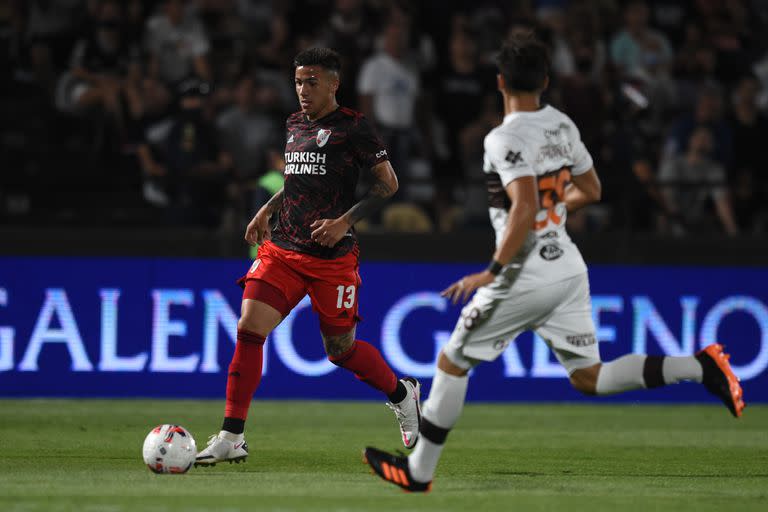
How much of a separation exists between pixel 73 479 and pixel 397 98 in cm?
823

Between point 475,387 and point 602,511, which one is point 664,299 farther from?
point 602,511

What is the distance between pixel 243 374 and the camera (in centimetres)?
812

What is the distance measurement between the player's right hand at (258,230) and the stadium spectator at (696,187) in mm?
6285

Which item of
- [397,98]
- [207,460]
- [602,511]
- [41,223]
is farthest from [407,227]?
[602,511]

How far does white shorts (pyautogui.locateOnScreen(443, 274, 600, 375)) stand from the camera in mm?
6832

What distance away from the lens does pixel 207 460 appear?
26.2 feet

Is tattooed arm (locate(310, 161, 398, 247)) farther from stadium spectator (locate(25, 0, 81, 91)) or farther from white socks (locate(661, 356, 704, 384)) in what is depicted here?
stadium spectator (locate(25, 0, 81, 91))

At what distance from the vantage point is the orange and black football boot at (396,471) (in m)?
6.93

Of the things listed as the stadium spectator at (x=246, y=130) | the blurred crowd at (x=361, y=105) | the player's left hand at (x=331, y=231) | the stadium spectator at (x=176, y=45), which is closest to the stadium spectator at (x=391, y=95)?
the blurred crowd at (x=361, y=105)

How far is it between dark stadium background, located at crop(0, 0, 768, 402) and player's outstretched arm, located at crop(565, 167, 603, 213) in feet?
18.2

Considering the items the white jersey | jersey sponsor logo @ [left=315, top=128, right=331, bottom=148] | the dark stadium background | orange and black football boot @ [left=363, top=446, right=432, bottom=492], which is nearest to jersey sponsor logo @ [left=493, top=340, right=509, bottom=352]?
the white jersey

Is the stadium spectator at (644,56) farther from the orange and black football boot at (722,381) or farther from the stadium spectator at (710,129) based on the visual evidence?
the orange and black football boot at (722,381)

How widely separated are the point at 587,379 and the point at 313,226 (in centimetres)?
201

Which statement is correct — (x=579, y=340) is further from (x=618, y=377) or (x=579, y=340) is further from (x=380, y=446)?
(x=380, y=446)
